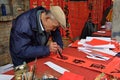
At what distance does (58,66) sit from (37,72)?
0.71 ft

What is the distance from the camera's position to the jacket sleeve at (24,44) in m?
Result: 1.99

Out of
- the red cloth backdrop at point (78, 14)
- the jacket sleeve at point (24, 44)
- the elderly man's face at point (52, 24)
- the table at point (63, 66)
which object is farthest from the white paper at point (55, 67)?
the red cloth backdrop at point (78, 14)

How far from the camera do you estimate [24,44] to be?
1978 millimetres

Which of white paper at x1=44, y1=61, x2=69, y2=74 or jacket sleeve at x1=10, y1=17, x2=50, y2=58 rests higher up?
jacket sleeve at x1=10, y1=17, x2=50, y2=58

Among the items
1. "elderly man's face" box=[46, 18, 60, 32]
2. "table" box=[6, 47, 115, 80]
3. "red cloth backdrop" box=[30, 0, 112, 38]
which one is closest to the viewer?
"table" box=[6, 47, 115, 80]

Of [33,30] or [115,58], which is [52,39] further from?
[115,58]

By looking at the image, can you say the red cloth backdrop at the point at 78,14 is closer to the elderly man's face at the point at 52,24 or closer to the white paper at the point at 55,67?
the elderly man's face at the point at 52,24

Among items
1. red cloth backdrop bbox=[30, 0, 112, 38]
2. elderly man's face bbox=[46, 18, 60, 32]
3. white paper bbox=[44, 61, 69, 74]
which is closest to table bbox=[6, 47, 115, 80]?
white paper bbox=[44, 61, 69, 74]

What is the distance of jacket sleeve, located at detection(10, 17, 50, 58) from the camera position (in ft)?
6.52

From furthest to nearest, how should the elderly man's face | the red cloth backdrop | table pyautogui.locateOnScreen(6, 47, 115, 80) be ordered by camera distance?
the red cloth backdrop → the elderly man's face → table pyautogui.locateOnScreen(6, 47, 115, 80)

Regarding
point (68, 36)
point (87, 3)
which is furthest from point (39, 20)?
point (87, 3)

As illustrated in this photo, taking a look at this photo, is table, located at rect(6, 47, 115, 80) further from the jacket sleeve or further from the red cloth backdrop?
the red cloth backdrop

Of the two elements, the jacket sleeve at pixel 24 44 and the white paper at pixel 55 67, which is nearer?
the white paper at pixel 55 67

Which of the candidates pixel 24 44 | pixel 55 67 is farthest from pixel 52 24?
pixel 55 67
